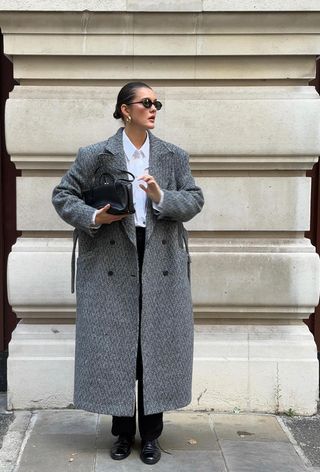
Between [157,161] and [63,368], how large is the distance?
182 centimetres

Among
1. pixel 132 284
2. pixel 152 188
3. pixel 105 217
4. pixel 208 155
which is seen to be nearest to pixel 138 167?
pixel 152 188

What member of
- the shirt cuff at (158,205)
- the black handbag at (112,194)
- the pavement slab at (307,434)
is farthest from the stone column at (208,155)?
the shirt cuff at (158,205)

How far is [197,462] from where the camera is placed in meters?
3.99

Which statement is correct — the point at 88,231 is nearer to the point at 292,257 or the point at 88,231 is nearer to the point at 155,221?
the point at 155,221

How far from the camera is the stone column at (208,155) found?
466 centimetres

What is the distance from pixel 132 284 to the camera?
378cm

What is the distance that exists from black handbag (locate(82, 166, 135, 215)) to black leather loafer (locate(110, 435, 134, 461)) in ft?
4.63

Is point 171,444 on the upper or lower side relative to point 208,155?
lower

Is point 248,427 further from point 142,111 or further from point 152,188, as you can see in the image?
point 142,111

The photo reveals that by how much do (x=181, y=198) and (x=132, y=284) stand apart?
0.55 m

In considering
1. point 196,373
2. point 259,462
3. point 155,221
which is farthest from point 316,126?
point 259,462

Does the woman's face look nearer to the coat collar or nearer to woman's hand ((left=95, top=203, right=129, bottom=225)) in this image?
the coat collar

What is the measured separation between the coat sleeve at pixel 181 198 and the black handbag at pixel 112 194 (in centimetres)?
20

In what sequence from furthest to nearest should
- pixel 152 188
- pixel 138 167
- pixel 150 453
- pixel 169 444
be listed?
pixel 169 444
pixel 150 453
pixel 138 167
pixel 152 188
